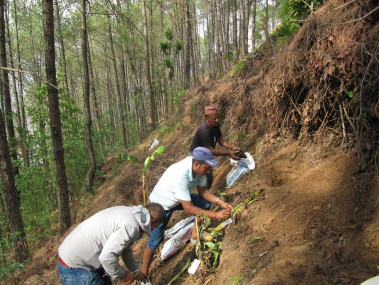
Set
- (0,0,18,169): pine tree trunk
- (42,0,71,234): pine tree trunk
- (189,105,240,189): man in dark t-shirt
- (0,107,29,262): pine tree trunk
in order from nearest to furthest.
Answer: (189,105,240,189): man in dark t-shirt < (42,0,71,234): pine tree trunk < (0,107,29,262): pine tree trunk < (0,0,18,169): pine tree trunk

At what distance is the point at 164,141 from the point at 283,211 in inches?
339

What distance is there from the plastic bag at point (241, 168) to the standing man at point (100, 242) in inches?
91.1

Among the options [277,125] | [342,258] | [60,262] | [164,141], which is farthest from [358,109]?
[164,141]

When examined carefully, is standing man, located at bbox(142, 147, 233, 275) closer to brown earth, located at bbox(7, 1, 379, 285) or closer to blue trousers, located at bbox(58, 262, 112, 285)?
brown earth, located at bbox(7, 1, 379, 285)

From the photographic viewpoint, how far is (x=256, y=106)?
17.6 feet

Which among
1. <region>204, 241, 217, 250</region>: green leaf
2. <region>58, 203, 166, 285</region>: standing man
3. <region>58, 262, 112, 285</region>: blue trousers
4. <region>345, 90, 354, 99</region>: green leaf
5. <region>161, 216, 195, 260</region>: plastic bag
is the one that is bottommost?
<region>161, 216, 195, 260</region>: plastic bag

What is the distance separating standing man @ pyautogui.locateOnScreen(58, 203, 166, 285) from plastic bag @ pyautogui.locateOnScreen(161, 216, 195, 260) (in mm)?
1131

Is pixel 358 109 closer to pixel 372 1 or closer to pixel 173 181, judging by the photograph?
pixel 372 1

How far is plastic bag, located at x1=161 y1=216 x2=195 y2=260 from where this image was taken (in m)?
3.61

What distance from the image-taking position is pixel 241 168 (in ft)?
14.5

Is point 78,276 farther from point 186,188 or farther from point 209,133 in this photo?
point 209,133

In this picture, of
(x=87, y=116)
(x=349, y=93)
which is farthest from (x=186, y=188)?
(x=87, y=116)

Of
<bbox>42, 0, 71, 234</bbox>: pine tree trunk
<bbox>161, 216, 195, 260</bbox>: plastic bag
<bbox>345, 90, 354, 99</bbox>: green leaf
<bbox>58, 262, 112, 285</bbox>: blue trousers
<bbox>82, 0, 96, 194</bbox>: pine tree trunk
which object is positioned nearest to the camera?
<bbox>58, 262, 112, 285</bbox>: blue trousers

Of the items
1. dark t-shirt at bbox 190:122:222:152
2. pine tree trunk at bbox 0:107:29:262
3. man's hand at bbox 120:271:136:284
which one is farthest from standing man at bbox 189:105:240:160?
pine tree trunk at bbox 0:107:29:262
